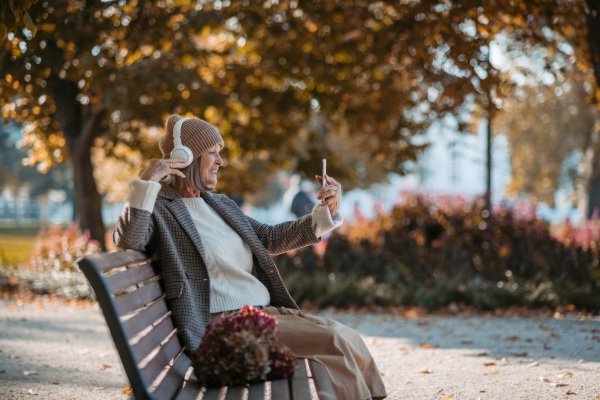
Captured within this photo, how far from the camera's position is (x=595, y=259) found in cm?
978

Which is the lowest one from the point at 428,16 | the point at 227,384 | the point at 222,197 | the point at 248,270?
the point at 227,384

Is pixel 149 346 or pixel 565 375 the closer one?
pixel 149 346

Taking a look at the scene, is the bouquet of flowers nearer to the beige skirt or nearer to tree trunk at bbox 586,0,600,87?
the beige skirt

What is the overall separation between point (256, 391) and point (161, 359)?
442mm

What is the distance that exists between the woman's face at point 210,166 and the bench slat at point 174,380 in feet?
3.04

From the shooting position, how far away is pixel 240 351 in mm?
2721

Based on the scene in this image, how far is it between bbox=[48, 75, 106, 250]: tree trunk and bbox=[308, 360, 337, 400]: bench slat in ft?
34.0

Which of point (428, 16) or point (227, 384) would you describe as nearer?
point (227, 384)

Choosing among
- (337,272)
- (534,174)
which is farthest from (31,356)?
(534,174)

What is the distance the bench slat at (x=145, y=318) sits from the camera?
258 cm

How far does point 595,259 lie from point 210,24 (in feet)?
23.4

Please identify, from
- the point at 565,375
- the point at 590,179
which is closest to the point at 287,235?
the point at 565,375

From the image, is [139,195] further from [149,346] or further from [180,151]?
[149,346]

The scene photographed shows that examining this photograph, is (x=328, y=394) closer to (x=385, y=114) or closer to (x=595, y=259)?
(x=595, y=259)
